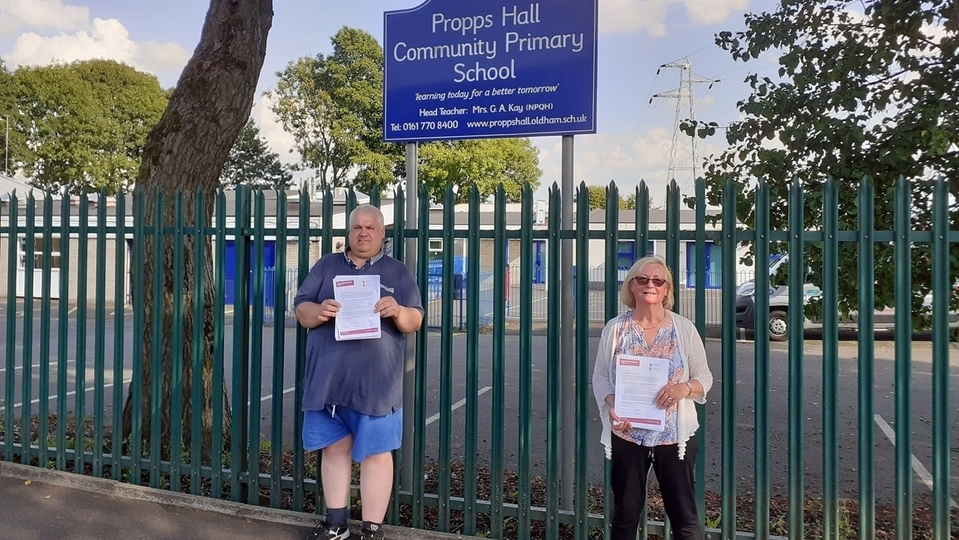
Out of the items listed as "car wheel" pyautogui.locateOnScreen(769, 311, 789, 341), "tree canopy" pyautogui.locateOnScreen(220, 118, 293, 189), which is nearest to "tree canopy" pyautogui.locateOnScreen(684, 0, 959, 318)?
"car wheel" pyautogui.locateOnScreen(769, 311, 789, 341)

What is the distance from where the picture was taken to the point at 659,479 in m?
3.06

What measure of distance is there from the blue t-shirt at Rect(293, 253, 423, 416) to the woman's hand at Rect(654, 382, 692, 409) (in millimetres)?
1308

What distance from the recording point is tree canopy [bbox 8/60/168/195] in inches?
1244

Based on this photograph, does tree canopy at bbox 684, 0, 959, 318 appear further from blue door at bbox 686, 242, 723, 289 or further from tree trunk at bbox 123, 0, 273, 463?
tree trunk at bbox 123, 0, 273, 463

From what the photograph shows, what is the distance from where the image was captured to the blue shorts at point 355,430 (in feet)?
11.6

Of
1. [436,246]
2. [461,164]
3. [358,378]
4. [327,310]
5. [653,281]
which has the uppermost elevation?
[461,164]

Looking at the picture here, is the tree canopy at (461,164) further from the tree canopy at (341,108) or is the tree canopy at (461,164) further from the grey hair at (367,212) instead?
the grey hair at (367,212)

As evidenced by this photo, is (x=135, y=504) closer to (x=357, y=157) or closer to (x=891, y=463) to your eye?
(x=891, y=463)

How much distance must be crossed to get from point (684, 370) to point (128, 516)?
3254mm

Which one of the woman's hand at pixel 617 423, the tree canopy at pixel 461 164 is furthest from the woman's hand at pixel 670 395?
the tree canopy at pixel 461 164

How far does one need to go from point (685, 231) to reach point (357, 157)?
2658 centimetres

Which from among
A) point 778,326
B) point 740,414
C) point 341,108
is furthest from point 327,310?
point 341,108

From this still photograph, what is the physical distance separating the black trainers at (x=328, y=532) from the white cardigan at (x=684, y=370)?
59.4 inches

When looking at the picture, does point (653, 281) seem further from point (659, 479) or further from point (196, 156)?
point (196, 156)
